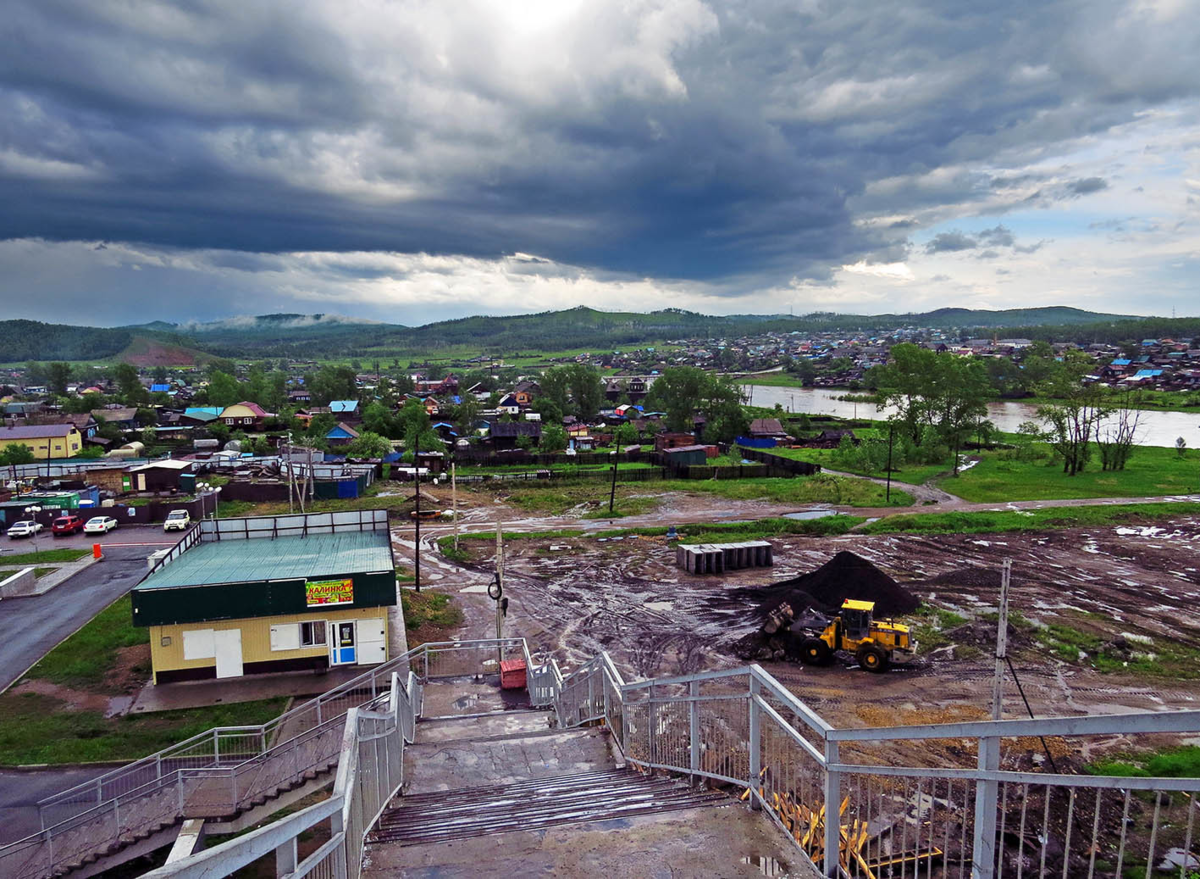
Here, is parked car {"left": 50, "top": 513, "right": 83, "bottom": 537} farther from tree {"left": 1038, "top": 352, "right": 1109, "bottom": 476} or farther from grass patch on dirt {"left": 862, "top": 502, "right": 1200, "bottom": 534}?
tree {"left": 1038, "top": 352, "right": 1109, "bottom": 476}

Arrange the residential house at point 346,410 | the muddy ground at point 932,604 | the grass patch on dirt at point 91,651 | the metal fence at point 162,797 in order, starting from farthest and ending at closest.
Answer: the residential house at point 346,410, the grass patch on dirt at point 91,651, the muddy ground at point 932,604, the metal fence at point 162,797

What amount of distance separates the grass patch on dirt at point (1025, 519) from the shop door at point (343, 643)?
3223cm

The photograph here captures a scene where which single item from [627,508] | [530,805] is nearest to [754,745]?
[530,805]

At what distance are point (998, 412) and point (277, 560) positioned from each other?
410 ft

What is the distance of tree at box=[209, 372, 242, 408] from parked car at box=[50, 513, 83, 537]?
76762 mm

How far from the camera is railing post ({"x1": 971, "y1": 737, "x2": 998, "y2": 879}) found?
163 inches

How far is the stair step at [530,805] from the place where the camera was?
283 inches

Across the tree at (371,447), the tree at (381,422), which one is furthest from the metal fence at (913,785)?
the tree at (381,422)

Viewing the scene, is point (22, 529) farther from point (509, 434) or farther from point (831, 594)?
point (831, 594)

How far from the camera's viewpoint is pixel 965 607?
29.1 meters

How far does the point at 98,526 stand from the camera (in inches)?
1720

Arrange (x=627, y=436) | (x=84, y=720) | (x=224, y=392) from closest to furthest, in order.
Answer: (x=84, y=720)
(x=627, y=436)
(x=224, y=392)

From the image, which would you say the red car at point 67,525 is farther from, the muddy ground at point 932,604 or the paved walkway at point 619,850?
the paved walkway at point 619,850

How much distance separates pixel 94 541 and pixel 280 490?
14659 millimetres
